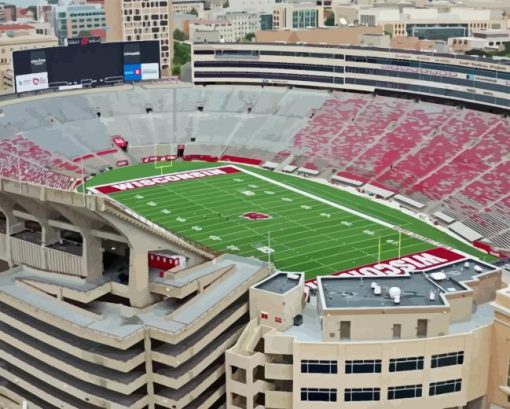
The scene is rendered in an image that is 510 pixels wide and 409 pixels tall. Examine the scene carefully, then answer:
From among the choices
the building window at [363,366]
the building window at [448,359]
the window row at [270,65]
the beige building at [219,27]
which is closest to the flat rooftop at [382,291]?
the building window at [448,359]

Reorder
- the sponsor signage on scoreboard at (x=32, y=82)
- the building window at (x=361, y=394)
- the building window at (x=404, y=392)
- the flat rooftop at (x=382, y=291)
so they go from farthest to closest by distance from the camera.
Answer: the sponsor signage on scoreboard at (x=32, y=82) < the flat rooftop at (x=382, y=291) < the building window at (x=404, y=392) < the building window at (x=361, y=394)

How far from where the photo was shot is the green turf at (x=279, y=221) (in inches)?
2169

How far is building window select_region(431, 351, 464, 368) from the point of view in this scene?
3109 cm

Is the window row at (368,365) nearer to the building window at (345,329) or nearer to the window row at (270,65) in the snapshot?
the building window at (345,329)

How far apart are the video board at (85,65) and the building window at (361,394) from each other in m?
60.8

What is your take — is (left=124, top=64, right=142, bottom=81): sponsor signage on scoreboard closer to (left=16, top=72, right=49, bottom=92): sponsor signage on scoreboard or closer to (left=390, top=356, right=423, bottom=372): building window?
(left=16, top=72, right=49, bottom=92): sponsor signage on scoreboard

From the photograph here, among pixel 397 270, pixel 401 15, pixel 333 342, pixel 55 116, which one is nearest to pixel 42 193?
pixel 333 342

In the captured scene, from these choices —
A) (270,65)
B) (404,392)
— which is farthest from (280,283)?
(270,65)

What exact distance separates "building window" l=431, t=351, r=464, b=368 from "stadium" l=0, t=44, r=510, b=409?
9 centimetres

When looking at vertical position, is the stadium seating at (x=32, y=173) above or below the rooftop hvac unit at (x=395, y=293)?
below

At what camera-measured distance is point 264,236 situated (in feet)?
192

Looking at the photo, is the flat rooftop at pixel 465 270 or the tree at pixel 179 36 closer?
the flat rooftop at pixel 465 270

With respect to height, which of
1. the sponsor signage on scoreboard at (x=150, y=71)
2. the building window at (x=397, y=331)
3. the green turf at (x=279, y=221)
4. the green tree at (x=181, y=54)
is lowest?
the green turf at (x=279, y=221)

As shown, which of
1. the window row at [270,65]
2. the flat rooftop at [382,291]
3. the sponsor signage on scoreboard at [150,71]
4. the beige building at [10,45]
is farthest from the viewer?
the beige building at [10,45]
